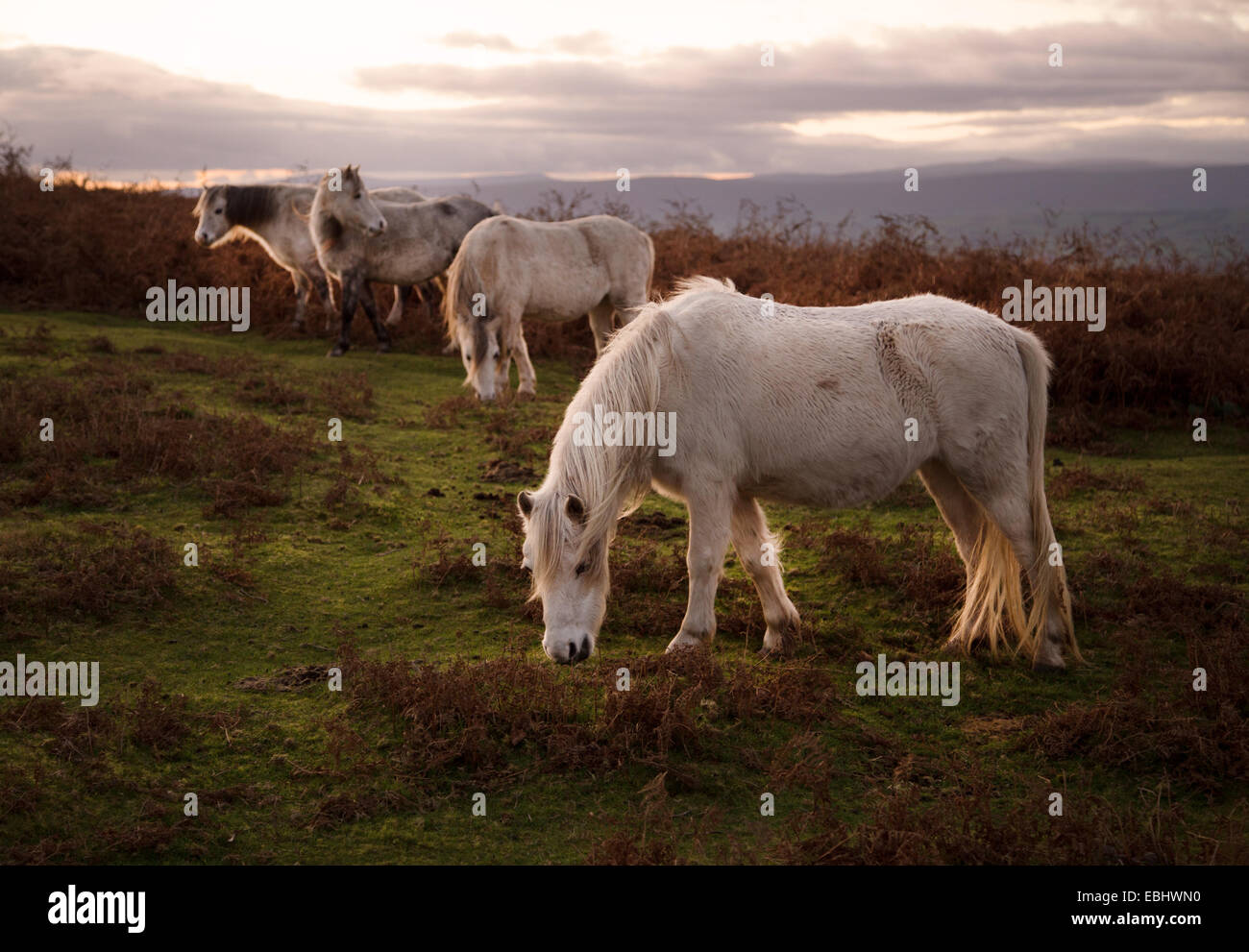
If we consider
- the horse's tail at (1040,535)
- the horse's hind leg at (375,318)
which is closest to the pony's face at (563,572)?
the horse's tail at (1040,535)

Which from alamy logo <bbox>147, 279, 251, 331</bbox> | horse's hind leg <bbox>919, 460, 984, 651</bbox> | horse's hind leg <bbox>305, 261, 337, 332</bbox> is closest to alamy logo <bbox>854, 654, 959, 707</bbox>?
horse's hind leg <bbox>919, 460, 984, 651</bbox>

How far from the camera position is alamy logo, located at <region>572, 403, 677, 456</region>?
17.1 ft

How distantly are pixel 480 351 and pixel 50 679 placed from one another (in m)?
7.51

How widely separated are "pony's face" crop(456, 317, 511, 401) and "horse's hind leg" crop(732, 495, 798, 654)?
6.41 m

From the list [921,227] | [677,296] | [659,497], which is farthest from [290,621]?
[921,227]

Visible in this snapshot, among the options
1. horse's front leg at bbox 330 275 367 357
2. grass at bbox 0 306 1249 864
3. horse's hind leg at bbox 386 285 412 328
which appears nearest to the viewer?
grass at bbox 0 306 1249 864

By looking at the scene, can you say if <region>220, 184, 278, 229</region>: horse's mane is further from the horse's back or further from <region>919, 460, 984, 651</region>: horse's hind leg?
<region>919, 460, 984, 651</region>: horse's hind leg

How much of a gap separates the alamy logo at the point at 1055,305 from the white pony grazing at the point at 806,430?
6306 mm

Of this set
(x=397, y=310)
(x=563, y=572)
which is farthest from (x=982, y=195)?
(x=563, y=572)

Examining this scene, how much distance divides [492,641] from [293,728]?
141 cm

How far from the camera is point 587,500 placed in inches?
199

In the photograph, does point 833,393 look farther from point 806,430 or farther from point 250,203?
point 250,203

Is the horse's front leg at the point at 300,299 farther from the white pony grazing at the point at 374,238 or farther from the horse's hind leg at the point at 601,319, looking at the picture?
the horse's hind leg at the point at 601,319
